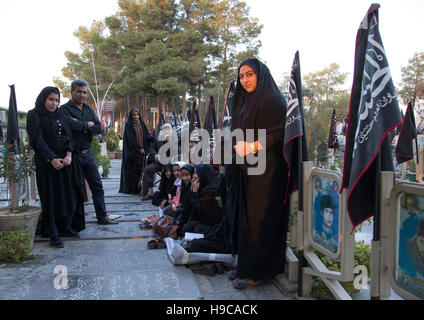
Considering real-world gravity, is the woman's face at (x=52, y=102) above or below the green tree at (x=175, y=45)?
below

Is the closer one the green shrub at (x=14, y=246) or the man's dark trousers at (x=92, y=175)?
the green shrub at (x=14, y=246)

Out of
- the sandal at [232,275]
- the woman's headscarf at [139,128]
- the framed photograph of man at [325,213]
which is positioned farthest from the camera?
the woman's headscarf at [139,128]

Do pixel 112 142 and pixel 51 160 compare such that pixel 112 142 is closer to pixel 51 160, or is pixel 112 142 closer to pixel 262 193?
pixel 51 160

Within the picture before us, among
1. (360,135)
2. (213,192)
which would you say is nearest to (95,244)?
(213,192)

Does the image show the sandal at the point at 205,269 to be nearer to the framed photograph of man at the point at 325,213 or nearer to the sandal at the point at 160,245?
the sandal at the point at 160,245

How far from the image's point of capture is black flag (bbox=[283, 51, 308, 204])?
8.44 feet

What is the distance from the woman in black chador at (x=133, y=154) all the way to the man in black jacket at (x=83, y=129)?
101 inches

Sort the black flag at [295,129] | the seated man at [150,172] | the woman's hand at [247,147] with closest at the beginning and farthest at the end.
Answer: the black flag at [295,129], the woman's hand at [247,147], the seated man at [150,172]

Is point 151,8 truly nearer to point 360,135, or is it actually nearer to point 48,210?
point 48,210

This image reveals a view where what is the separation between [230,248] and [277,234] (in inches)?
28.8

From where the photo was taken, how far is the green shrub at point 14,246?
3.44 m

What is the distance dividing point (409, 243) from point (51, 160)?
360cm

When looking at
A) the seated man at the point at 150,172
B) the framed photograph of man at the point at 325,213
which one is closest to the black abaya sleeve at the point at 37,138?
the framed photograph of man at the point at 325,213

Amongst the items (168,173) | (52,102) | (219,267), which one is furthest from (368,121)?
(168,173)
